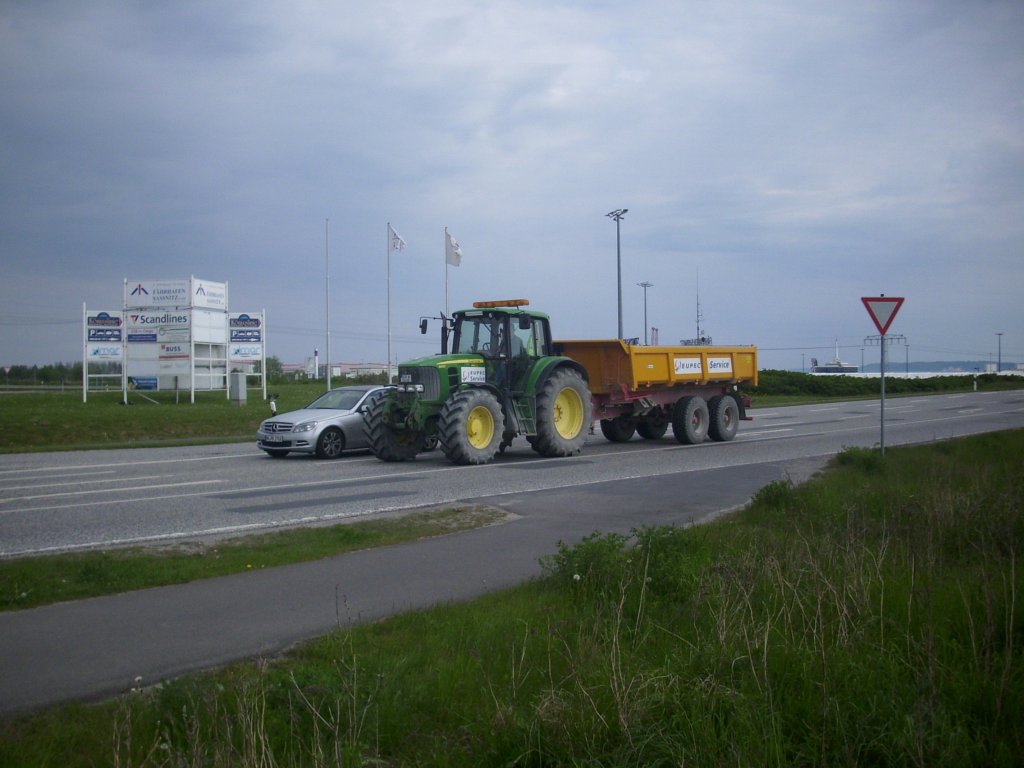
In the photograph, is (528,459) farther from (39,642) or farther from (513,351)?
(39,642)

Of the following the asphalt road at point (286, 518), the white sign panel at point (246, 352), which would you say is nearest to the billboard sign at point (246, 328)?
the white sign panel at point (246, 352)

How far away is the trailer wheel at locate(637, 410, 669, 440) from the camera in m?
22.8

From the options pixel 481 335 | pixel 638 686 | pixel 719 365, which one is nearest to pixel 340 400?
pixel 481 335

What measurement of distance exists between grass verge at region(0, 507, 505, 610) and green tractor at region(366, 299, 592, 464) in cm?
692

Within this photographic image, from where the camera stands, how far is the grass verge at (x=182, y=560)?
7766 mm

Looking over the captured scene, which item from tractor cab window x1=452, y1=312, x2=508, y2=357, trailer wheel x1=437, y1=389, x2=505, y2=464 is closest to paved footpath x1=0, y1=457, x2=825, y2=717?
trailer wheel x1=437, y1=389, x2=505, y2=464

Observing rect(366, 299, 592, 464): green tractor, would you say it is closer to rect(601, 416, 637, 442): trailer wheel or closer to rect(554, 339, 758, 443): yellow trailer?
rect(554, 339, 758, 443): yellow trailer

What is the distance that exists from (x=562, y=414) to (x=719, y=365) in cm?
536

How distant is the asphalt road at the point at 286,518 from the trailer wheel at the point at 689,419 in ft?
1.12

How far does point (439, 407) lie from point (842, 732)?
1480 cm

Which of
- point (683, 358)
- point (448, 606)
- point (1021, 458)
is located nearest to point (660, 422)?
point (683, 358)

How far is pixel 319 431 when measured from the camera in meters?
20.0

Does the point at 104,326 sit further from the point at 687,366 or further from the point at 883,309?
the point at 883,309

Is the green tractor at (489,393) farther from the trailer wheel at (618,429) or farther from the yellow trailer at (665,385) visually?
the trailer wheel at (618,429)
